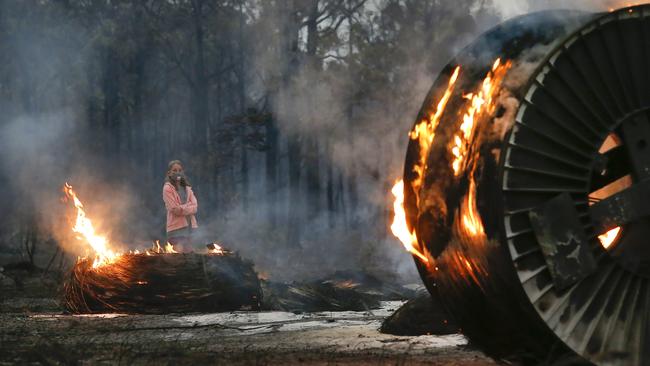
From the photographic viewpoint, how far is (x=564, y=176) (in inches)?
193

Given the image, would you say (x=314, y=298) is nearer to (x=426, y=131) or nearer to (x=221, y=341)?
(x=221, y=341)

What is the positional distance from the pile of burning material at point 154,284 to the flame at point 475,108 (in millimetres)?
6249

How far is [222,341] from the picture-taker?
7449mm

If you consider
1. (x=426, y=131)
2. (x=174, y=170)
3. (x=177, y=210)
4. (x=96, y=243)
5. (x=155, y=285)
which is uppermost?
(x=174, y=170)

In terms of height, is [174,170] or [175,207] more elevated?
[174,170]

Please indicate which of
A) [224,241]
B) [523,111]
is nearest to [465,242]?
[523,111]

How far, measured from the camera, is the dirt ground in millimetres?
5988

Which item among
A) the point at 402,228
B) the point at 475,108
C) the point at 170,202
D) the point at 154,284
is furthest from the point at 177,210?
the point at 475,108

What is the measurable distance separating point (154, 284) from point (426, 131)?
5975 mm

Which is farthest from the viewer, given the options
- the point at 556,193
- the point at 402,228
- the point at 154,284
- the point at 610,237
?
the point at 154,284

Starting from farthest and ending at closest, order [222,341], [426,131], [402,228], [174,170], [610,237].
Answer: [174,170], [222,341], [402,228], [426,131], [610,237]

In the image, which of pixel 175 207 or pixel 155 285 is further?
A: pixel 175 207

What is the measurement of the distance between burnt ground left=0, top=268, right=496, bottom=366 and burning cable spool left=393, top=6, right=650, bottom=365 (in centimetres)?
96

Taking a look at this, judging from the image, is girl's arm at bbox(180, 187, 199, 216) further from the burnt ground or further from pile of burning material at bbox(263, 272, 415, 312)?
Answer: the burnt ground
